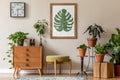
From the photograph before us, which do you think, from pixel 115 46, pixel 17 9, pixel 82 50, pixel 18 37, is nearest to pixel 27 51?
pixel 18 37

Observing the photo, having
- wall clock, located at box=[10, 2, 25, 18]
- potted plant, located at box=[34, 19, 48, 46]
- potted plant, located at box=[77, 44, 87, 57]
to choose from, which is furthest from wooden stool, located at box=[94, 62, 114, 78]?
wall clock, located at box=[10, 2, 25, 18]

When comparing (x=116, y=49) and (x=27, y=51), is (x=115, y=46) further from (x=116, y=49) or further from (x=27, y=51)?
(x=27, y=51)

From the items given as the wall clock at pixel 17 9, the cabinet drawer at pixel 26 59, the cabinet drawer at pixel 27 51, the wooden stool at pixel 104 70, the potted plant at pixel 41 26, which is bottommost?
the wooden stool at pixel 104 70

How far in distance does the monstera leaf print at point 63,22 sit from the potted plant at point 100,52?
97cm

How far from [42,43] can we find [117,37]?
192cm

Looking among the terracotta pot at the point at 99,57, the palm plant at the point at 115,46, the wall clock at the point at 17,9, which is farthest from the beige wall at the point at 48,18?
the terracotta pot at the point at 99,57

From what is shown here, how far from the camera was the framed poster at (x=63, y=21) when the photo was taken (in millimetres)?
7547

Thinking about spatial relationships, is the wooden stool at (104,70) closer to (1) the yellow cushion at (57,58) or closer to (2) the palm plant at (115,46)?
(2) the palm plant at (115,46)

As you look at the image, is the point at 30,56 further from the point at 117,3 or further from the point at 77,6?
the point at 117,3

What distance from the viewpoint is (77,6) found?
7566mm

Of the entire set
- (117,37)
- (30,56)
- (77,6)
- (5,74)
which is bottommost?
(5,74)

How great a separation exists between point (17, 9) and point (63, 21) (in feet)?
4.01

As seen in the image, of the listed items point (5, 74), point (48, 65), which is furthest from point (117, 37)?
point (5, 74)

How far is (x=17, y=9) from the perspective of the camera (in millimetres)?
7531
